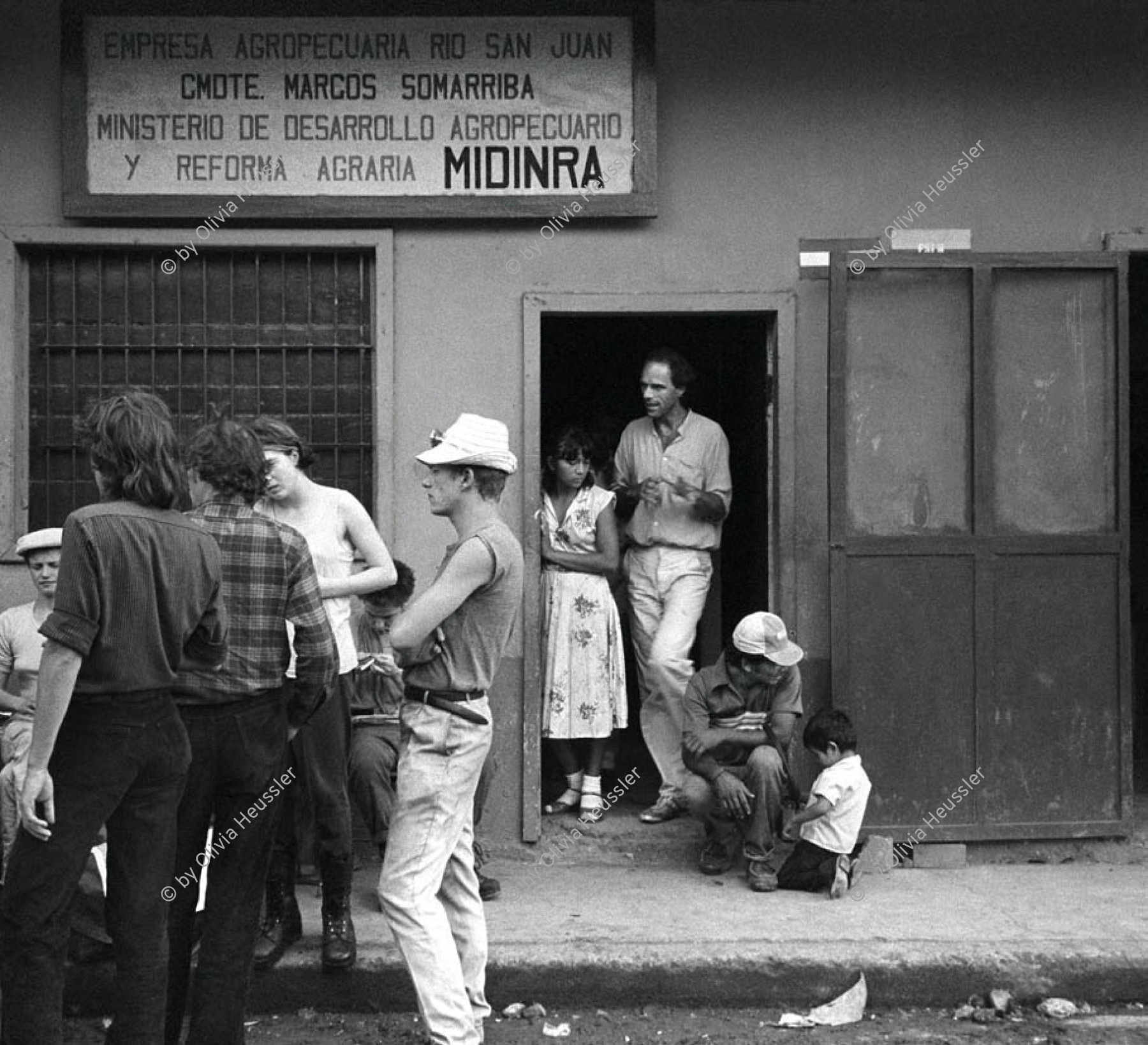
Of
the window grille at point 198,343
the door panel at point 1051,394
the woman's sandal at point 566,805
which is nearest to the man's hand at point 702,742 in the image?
the woman's sandal at point 566,805

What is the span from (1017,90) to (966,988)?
3.68m

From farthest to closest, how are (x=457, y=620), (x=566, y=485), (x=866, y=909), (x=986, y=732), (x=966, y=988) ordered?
(x=566, y=485), (x=986, y=732), (x=866, y=909), (x=966, y=988), (x=457, y=620)

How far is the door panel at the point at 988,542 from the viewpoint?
617 cm

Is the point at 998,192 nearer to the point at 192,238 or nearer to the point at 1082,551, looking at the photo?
the point at 1082,551

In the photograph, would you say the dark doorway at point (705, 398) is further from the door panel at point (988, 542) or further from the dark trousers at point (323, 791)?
the dark trousers at point (323, 791)

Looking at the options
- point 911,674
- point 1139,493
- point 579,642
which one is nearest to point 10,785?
point 579,642

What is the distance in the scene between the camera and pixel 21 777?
5.21 m

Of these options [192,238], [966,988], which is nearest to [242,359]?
[192,238]

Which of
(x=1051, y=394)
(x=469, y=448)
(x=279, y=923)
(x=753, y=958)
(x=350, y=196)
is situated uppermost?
(x=350, y=196)

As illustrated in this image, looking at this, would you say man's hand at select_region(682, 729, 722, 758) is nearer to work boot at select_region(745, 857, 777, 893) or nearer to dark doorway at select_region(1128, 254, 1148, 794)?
work boot at select_region(745, 857, 777, 893)

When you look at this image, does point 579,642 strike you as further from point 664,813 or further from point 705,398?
point 705,398

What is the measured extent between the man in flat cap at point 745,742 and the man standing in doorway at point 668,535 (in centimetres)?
39

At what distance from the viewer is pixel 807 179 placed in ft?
21.1

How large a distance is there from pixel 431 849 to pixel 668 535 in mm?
2642
